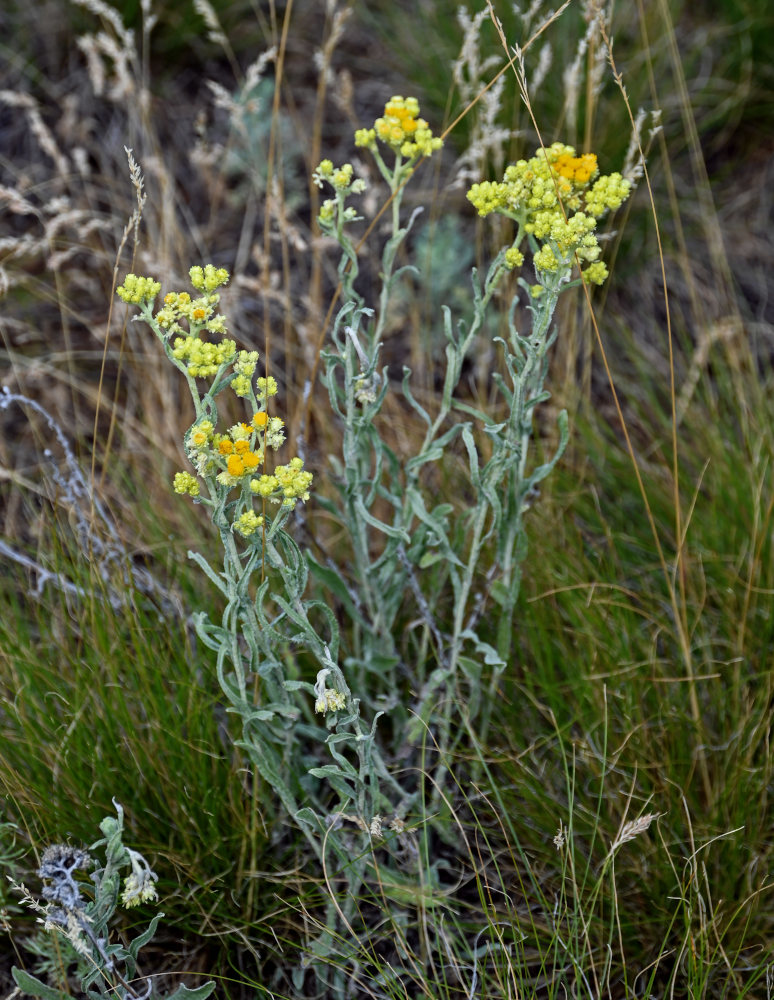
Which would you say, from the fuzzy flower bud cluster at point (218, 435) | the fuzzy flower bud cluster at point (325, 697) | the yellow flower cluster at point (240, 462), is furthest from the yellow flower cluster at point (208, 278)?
the fuzzy flower bud cluster at point (325, 697)

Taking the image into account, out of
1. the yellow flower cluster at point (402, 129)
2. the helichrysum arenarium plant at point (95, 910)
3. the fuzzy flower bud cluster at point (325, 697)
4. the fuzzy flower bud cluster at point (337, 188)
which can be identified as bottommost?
the helichrysum arenarium plant at point (95, 910)

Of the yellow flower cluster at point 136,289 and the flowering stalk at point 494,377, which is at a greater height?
the yellow flower cluster at point 136,289

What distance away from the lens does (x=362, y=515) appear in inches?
57.8

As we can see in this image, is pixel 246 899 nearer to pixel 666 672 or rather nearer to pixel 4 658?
pixel 4 658

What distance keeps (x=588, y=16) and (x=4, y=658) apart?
4.92ft

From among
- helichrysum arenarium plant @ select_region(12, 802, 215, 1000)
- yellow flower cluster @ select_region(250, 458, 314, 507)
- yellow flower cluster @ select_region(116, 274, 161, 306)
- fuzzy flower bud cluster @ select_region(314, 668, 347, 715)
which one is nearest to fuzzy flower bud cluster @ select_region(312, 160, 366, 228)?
yellow flower cluster @ select_region(116, 274, 161, 306)

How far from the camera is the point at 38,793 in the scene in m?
1.45

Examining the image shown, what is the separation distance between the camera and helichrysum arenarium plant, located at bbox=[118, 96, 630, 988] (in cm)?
115

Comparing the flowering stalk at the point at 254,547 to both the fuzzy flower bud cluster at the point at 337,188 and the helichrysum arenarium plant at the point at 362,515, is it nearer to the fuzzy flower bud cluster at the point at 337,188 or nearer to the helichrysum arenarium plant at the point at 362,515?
the helichrysum arenarium plant at the point at 362,515

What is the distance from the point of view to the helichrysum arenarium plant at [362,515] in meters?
1.15

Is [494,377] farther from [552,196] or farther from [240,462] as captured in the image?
[240,462]

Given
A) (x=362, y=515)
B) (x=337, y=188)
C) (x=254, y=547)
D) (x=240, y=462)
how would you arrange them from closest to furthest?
(x=240, y=462)
(x=254, y=547)
(x=337, y=188)
(x=362, y=515)

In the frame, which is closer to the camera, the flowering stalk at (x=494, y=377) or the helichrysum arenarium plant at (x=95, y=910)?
the helichrysum arenarium plant at (x=95, y=910)

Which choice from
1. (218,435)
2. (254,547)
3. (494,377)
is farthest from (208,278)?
(494,377)
